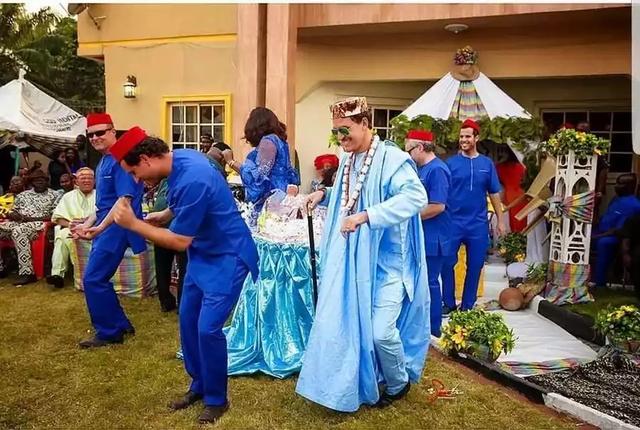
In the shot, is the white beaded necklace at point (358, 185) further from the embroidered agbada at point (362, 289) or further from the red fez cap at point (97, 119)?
the red fez cap at point (97, 119)

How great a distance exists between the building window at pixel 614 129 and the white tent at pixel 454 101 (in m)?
1.66

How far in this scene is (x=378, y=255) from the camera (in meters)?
3.68

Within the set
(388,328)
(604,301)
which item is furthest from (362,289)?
(604,301)

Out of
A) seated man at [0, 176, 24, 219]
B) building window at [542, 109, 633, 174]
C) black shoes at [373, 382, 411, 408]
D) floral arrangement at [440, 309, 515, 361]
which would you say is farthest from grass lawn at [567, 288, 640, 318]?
seated man at [0, 176, 24, 219]

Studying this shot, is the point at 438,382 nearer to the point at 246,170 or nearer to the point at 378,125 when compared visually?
the point at 246,170

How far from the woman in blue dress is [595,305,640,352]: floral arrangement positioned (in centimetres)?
258

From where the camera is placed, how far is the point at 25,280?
7.62 metres

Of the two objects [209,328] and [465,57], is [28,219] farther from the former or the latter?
[465,57]

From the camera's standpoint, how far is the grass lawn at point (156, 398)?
3.65m

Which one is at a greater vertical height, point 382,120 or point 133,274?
point 382,120

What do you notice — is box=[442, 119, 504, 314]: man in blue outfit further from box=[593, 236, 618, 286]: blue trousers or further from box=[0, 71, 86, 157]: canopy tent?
box=[0, 71, 86, 157]: canopy tent

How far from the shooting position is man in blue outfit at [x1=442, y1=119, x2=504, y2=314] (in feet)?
18.8

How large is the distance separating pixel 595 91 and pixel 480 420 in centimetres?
754

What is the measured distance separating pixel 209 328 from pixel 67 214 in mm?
4623
